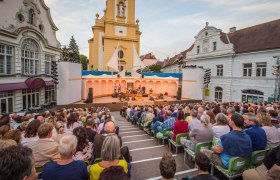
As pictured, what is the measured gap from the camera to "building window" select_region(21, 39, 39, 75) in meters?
14.7

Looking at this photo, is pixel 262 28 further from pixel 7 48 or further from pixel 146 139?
pixel 7 48

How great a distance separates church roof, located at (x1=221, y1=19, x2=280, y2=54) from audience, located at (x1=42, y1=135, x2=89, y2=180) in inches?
807

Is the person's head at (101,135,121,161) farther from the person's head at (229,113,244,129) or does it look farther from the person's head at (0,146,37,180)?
the person's head at (229,113,244,129)

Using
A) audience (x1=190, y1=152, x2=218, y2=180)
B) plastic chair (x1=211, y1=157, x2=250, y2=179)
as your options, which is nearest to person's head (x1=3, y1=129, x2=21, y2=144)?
audience (x1=190, y1=152, x2=218, y2=180)

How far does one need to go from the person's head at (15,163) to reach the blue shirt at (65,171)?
0.64 metres

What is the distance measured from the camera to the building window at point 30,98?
15.0 metres

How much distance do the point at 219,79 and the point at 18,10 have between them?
24.4 metres

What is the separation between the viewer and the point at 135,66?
2533 centimetres

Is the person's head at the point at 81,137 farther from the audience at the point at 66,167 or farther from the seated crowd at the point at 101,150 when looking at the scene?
the audience at the point at 66,167

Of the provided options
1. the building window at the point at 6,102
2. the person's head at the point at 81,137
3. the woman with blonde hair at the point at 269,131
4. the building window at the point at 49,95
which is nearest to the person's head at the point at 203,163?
the person's head at the point at 81,137

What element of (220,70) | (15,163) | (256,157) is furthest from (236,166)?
(220,70)

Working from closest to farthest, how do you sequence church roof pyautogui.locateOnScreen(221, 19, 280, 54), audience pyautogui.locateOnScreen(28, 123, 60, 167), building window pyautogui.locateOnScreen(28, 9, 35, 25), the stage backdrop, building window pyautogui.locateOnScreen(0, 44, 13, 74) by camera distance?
audience pyautogui.locateOnScreen(28, 123, 60, 167) → building window pyautogui.locateOnScreen(0, 44, 13, 74) → building window pyautogui.locateOnScreen(28, 9, 35, 25) → the stage backdrop → church roof pyautogui.locateOnScreen(221, 19, 280, 54)

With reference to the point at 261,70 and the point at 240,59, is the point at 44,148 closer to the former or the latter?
the point at 261,70

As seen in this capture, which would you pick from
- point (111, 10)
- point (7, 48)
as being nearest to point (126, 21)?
point (111, 10)
